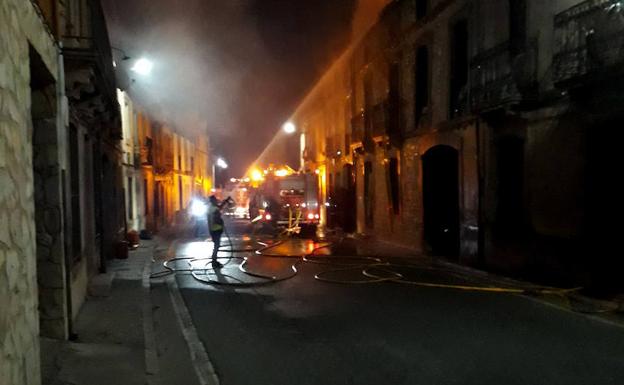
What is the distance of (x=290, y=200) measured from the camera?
3003cm

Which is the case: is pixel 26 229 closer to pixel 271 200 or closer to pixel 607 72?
pixel 607 72

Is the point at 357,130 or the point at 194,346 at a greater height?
the point at 357,130

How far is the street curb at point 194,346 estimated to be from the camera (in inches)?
238

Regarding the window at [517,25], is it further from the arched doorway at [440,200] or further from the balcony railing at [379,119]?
the balcony railing at [379,119]

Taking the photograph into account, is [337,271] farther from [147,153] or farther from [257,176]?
[257,176]

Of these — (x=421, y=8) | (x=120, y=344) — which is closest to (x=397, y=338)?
(x=120, y=344)

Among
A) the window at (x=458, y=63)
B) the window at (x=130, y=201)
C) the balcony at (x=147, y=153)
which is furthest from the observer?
the balcony at (x=147, y=153)

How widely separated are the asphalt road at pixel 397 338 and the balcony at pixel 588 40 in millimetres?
4462

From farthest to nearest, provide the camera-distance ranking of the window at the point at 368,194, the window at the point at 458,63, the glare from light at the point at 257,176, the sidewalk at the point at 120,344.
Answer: the glare from light at the point at 257,176
the window at the point at 368,194
the window at the point at 458,63
the sidewalk at the point at 120,344

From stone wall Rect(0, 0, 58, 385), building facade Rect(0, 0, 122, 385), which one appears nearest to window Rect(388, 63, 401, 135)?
building facade Rect(0, 0, 122, 385)

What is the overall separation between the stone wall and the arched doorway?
14.2 metres

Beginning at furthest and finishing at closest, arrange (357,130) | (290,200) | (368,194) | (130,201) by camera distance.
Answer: (290,200)
(357,130)
(368,194)
(130,201)

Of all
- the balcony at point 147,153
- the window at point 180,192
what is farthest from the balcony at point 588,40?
the window at point 180,192

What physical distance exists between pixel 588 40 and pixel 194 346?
8.82m
